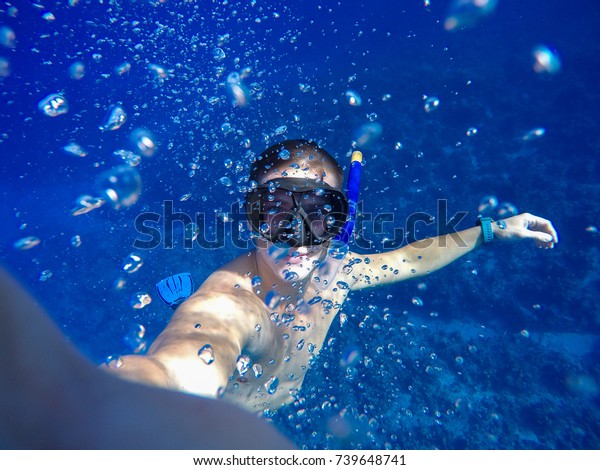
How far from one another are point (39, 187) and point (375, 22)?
3262 centimetres

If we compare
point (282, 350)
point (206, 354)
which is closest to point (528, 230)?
point (282, 350)

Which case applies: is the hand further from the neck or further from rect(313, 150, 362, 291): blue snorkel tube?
the neck

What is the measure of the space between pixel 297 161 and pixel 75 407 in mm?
2512

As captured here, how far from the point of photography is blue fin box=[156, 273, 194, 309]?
3441mm

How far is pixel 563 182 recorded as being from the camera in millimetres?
10203

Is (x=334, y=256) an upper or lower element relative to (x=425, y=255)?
upper

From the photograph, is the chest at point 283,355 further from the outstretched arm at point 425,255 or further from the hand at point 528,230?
the hand at point 528,230

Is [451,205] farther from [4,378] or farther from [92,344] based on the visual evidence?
[92,344]

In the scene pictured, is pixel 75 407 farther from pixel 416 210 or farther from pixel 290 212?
pixel 416 210

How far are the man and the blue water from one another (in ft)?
→ 5.58

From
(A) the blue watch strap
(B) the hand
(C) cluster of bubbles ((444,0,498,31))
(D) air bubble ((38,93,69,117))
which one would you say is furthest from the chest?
(C) cluster of bubbles ((444,0,498,31))

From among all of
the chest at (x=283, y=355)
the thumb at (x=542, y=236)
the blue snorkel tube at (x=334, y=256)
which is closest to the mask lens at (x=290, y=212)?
the blue snorkel tube at (x=334, y=256)

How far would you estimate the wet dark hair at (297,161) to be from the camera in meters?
2.96

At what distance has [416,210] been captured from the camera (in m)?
9.16
